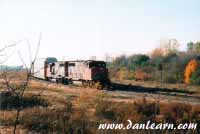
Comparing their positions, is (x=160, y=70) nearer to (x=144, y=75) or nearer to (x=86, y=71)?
(x=144, y=75)

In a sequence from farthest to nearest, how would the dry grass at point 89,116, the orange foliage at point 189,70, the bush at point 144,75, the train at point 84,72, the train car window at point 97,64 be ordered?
the bush at point 144,75 → the orange foliage at point 189,70 → the train car window at point 97,64 → the train at point 84,72 → the dry grass at point 89,116

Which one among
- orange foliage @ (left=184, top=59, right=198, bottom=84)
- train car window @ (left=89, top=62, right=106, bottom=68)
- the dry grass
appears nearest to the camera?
the dry grass

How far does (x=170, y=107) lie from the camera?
617 inches

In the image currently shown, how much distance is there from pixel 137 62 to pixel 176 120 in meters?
45.1

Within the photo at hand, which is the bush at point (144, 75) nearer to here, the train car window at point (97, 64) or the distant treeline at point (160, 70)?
the distant treeline at point (160, 70)

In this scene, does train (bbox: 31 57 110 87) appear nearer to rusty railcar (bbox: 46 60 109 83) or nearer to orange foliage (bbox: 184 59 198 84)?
rusty railcar (bbox: 46 60 109 83)

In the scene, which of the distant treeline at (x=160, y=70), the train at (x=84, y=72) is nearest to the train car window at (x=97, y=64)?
the train at (x=84, y=72)

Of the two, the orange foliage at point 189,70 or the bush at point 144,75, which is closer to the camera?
the orange foliage at point 189,70

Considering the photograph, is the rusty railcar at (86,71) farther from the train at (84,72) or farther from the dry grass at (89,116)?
the dry grass at (89,116)

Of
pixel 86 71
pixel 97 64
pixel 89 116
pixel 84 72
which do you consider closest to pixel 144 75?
pixel 97 64

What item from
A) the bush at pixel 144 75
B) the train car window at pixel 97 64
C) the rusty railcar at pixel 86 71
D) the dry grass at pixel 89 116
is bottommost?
the bush at pixel 144 75

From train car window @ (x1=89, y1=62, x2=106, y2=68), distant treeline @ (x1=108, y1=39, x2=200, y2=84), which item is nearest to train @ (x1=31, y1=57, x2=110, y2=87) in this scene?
train car window @ (x1=89, y1=62, x2=106, y2=68)

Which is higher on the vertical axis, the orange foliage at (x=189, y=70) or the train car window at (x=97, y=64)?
the train car window at (x=97, y=64)

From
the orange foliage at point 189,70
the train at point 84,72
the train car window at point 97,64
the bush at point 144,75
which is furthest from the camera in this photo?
the bush at point 144,75
